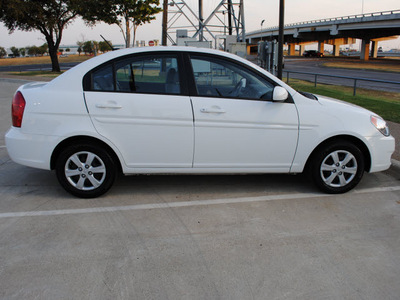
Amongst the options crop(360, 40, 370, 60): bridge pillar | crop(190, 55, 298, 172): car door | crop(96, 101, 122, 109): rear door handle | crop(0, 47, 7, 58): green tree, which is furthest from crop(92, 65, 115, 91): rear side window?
crop(0, 47, 7, 58): green tree

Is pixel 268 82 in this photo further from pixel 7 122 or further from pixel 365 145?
pixel 7 122

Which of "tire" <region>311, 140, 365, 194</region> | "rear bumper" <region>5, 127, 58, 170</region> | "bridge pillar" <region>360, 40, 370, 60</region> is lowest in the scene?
"tire" <region>311, 140, 365, 194</region>

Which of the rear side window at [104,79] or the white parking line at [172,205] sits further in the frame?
the rear side window at [104,79]

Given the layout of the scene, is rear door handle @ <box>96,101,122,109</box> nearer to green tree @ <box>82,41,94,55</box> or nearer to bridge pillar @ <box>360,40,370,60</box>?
bridge pillar @ <box>360,40,370,60</box>

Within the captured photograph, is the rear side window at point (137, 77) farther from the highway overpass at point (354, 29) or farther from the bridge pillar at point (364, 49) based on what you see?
the bridge pillar at point (364, 49)

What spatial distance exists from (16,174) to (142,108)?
239 centimetres

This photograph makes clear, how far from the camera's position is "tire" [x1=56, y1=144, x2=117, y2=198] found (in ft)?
13.5

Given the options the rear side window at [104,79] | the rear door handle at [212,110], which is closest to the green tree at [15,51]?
the rear side window at [104,79]

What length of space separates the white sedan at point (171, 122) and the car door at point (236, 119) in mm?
12

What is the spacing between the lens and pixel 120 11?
27.0 metres

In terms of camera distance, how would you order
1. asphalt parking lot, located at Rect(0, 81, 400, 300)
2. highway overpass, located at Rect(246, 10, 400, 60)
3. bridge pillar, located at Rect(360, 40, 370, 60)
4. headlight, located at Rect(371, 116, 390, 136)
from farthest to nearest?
bridge pillar, located at Rect(360, 40, 370, 60) → highway overpass, located at Rect(246, 10, 400, 60) → headlight, located at Rect(371, 116, 390, 136) → asphalt parking lot, located at Rect(0, 81, 400, 300)

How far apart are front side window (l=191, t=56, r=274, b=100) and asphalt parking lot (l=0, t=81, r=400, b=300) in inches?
48.3

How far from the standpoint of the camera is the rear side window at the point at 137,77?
13.5ft

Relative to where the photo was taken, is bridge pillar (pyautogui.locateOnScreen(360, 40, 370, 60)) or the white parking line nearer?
the white parking line
